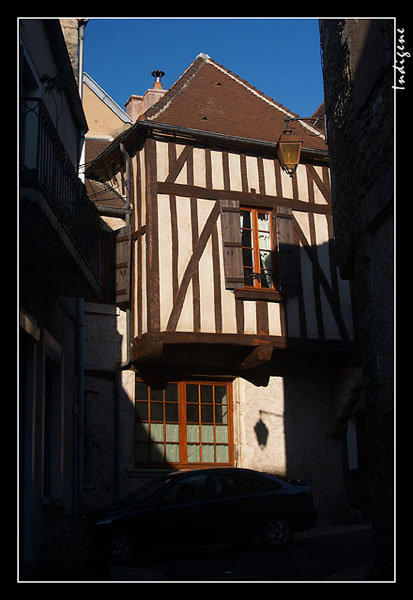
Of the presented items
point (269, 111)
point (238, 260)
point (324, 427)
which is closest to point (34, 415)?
point (238, 260)

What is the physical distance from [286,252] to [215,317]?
175cm

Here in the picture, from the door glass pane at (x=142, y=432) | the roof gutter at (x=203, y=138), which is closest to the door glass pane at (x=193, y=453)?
the door glass pane at (x=142, y=432)

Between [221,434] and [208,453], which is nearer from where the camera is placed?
[208,453]

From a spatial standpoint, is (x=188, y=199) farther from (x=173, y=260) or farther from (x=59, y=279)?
(x=59, y=279)

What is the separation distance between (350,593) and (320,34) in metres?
6.42

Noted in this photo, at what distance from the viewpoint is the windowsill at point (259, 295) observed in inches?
514

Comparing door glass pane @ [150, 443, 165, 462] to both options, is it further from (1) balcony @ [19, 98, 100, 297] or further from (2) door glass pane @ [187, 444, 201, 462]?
(1) balcony @ [19, 98, 100, 297]

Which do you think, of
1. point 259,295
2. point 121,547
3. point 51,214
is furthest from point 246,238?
point 51,214

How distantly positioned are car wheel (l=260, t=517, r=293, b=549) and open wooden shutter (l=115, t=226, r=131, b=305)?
474 centimetres

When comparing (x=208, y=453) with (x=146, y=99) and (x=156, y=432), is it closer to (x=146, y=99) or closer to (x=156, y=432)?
(x=156, y=432)

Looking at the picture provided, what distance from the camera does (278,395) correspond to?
13.8 metres

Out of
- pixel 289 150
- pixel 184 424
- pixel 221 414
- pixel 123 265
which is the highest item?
pixel 289 150

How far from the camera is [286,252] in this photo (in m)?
13.6

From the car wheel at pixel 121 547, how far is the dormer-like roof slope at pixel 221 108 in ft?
23.2
